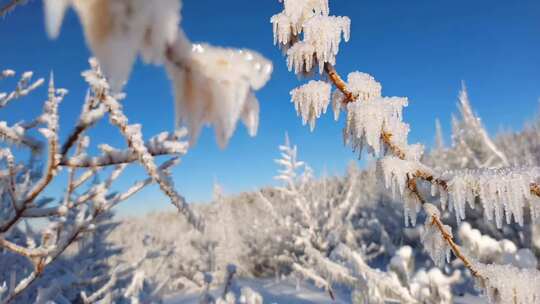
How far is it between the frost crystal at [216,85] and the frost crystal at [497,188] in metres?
1.16

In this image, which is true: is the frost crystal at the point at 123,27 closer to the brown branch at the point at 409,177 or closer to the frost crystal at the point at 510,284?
the brown branch at the point at 409,177

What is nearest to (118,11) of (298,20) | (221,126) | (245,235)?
(221,126)

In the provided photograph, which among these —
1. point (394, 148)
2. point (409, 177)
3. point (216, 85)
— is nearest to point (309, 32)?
point (394, 148)

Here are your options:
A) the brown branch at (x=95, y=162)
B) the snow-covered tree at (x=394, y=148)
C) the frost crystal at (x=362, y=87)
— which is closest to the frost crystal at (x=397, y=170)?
the snow-covered tree at (x=394, y=148)

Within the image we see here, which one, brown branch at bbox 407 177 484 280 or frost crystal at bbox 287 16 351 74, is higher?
frost crystal at bbox 287 16 351 74

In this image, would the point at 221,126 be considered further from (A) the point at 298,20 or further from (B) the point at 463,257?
(B) the point at 463,257

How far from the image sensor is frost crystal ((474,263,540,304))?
1.53m

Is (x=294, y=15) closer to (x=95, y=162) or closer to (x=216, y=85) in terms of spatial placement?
(x=95, y=162)

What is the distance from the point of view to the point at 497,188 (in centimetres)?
147

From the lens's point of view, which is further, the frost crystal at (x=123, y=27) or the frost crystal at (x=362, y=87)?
the frost crystal at (x=362, y=87)

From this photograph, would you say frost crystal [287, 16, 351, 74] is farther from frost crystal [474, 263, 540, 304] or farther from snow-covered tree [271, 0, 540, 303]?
frost crystal [474, 263, 540, 304]

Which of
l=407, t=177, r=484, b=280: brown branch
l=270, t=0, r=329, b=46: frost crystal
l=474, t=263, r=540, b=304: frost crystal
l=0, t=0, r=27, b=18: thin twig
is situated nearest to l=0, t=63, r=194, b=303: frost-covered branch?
l=0, t=0, r=27, b=18: thin twig

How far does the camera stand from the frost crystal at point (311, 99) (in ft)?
5.24

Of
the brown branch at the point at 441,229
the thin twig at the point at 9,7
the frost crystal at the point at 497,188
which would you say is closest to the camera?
the thin twig at the point at 9,7
